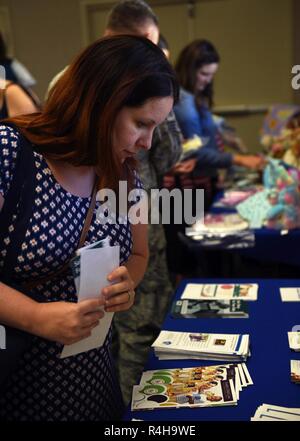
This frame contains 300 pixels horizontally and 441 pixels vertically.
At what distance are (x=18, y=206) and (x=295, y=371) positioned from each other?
77 cm

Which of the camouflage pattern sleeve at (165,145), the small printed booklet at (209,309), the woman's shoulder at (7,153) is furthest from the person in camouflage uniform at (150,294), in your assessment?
the woman's shoulder at (7,153)

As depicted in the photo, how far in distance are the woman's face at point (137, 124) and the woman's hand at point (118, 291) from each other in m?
0.29

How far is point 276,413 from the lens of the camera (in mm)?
1113

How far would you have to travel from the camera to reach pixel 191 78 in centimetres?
348

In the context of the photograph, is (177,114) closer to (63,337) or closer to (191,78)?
(191,78)

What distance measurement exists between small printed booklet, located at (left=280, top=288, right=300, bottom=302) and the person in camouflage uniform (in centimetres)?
74

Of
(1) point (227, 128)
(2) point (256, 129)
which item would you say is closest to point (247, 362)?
(1) point (227, 128)

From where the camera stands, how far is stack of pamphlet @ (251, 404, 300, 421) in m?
1.10

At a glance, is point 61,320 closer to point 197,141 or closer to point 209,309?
point 209,309

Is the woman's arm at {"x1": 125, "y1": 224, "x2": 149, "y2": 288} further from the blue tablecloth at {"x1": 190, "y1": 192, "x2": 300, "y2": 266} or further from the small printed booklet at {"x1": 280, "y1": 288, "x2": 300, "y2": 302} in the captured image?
the blue tablecloth at {"x1": 190, "y1": 192, "x2": 300, "y2": 266}

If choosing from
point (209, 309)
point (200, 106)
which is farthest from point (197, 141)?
point (209, 309)

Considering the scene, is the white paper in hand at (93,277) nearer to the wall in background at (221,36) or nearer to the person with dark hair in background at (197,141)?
the person with dark hair in background at (197,141)

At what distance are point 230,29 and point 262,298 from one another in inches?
173

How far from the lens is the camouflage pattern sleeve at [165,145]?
7.54 ft
